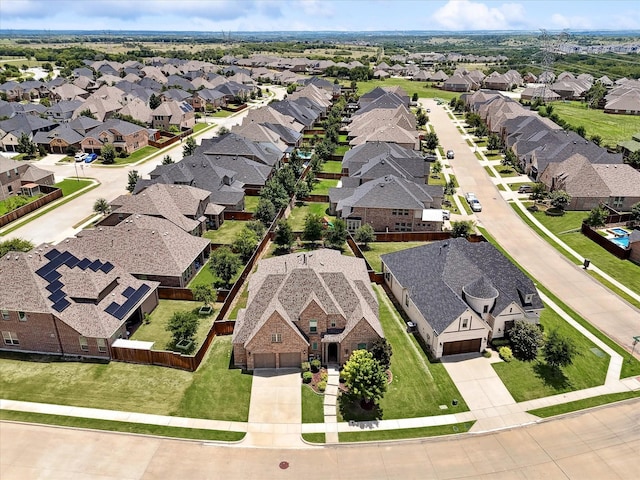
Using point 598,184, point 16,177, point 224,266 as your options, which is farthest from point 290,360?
point 16,177

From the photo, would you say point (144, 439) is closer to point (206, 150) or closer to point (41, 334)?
point (41, 334)

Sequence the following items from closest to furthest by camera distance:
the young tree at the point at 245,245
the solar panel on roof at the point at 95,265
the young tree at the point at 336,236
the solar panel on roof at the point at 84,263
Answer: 1. the solar panel on roof at the point at 84,263
2. the solar panel on roof at the point at 95,265
3. the young tree at the point at 245,245
4. the young tree at the point at 336,236

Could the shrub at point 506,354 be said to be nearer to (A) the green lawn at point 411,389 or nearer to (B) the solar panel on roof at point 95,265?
(A) the green lawn at point 411,389

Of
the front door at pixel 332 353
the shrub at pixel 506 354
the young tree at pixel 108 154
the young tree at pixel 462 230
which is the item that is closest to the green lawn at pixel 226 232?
the front door at pixel 332 353

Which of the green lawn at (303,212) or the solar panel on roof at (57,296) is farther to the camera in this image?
the green lawn at (303,212)

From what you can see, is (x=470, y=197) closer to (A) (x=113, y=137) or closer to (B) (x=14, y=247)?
(B) (x=14, y=247)

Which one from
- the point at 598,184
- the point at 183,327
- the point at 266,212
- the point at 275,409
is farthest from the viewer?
the point at 598,184

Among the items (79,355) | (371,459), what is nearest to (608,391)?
(371,459)
